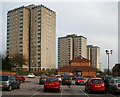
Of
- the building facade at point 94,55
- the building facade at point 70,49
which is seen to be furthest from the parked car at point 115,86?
the building facade at point 94,55

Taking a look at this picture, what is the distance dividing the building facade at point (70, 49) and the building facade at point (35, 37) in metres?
17.9

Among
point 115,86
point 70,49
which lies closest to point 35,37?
point 70,49

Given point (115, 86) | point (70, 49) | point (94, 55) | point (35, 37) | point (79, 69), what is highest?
point (35, 37)

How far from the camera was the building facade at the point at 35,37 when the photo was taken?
407ft

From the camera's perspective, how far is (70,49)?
14862 cm

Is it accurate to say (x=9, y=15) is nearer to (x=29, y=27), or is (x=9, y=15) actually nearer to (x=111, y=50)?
(x=29, y=27)

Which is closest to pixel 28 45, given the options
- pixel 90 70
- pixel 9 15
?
pixel 9 15

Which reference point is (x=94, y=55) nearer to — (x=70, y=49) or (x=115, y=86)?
(x=70, y=49)

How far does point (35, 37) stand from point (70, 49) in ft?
98.8

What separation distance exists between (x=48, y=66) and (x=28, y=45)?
46.5ft

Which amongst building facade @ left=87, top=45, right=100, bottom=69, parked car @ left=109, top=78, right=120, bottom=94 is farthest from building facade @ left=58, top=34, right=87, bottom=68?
parked car @ left=109, top=78, right=120, bottom=94

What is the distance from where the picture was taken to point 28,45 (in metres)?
128

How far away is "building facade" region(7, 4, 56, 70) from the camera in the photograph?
407 ft

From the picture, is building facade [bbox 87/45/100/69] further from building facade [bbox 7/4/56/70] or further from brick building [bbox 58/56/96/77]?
building facade [bbox 7/4/56/70]
